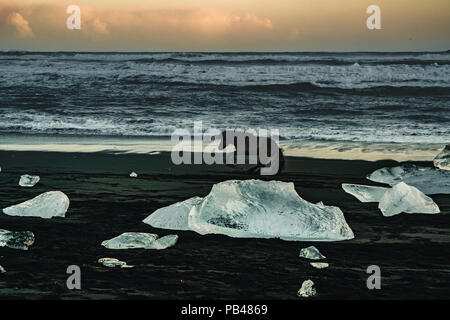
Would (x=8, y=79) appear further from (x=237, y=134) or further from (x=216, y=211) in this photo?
(x=216, y=211)

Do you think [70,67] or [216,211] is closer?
[216,211]

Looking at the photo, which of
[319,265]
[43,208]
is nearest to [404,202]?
[319,265]

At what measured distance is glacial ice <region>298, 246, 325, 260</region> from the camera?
377 centimetres

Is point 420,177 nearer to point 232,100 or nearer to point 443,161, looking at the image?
point 443,161

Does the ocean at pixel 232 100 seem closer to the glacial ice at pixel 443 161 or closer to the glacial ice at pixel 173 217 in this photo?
the glacial ice at pixel 443 161

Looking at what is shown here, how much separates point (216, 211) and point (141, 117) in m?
11.1

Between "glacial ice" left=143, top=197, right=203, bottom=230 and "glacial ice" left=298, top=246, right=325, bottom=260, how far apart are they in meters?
0.98

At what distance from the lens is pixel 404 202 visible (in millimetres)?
4980

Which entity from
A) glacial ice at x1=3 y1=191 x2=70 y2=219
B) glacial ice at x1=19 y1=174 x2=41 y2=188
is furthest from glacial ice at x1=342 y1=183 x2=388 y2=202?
glacial ice at x1=19 y1=174 x2=41 y2=188

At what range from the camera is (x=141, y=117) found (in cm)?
1502

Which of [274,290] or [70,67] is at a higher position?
[70,67]

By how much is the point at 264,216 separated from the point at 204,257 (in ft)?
2.05
